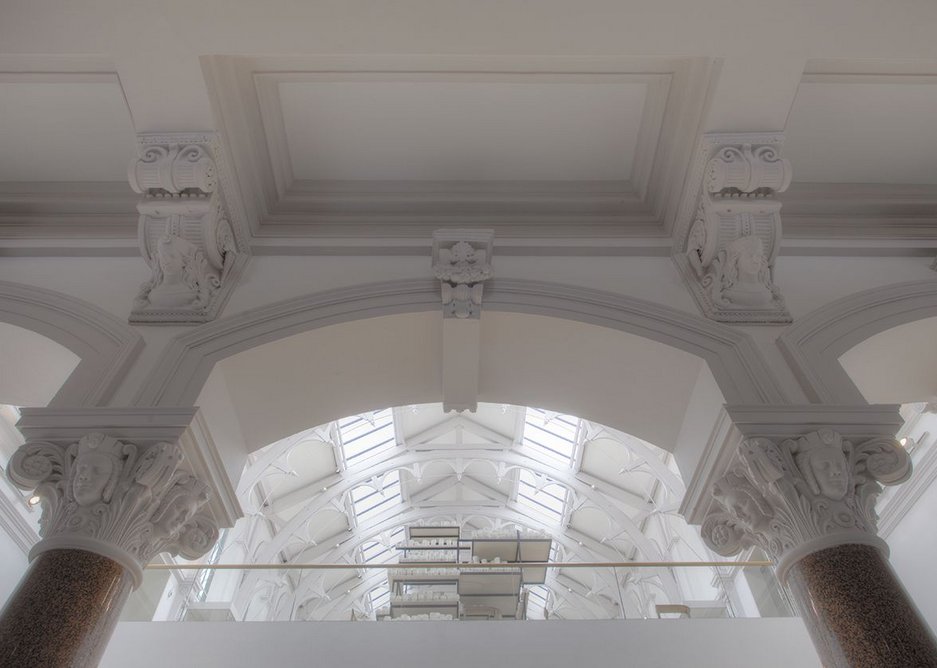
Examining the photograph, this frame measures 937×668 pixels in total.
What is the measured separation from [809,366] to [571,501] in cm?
1487

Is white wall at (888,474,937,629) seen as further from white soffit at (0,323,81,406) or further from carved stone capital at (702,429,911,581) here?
white soffit at (0,323,81,406)

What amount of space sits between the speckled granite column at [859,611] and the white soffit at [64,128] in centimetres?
499

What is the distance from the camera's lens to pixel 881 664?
2.63m

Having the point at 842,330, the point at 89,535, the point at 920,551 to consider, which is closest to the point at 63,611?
the point at 89,535

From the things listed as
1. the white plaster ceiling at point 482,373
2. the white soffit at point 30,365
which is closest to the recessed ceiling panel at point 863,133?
the white plaster ceiling at point 482,373

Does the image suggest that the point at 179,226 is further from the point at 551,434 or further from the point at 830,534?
the point at 551,434

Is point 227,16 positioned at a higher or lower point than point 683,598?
higher

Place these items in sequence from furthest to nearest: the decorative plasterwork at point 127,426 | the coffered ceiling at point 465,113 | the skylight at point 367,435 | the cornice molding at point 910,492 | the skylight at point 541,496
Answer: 1. the skylight at point 541,496
2. the skylight at point 367,435
3. the cornice molding at point 910,492
4. the coffered ceiling at point 465,113
5. the decorative plasterwork at point 127,426

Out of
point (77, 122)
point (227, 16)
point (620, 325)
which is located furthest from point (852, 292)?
point (77, 122)

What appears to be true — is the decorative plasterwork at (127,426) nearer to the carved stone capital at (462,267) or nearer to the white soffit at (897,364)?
the carved stone capital at (462,267)

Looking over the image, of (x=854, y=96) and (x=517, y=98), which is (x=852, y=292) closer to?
(x=854, y=96)

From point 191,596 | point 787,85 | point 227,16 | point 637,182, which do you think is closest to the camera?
Result: point 227,16

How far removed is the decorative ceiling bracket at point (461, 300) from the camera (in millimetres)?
4441

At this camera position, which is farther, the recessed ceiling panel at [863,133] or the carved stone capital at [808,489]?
the recessed ceiling panel at [863,133]
